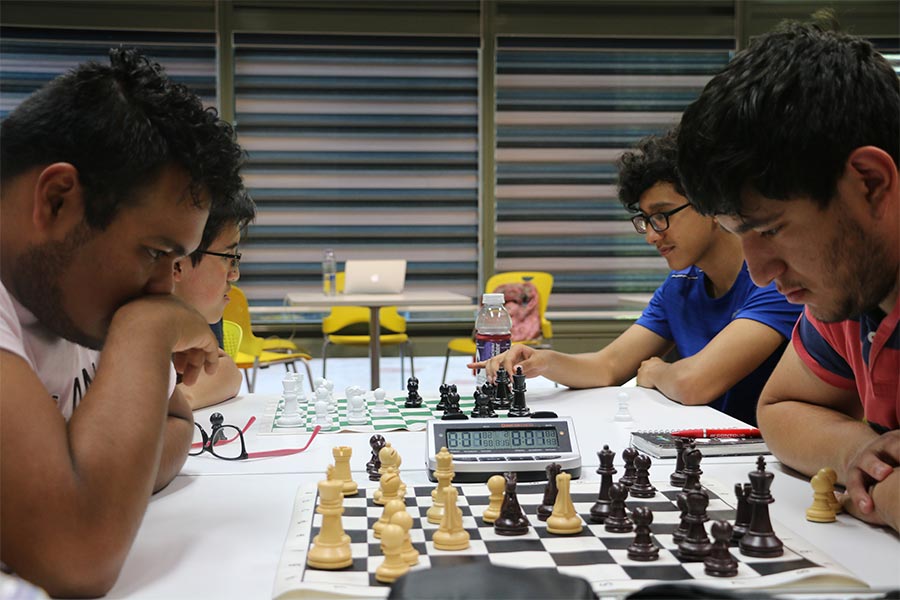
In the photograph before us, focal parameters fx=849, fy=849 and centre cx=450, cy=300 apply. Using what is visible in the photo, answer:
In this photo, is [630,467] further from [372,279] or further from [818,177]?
[372,279]

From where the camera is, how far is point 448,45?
714cm

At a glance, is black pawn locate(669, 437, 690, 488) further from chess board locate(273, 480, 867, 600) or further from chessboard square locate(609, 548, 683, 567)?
chessboard square locate(609, 548, 683, 567)

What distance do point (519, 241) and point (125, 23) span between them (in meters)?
3.70

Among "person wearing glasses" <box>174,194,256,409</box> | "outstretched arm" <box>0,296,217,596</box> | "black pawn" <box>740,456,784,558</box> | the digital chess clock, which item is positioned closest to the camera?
"outstretched arm" <box>0,296,217,596</box>

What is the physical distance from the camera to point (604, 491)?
1332mm

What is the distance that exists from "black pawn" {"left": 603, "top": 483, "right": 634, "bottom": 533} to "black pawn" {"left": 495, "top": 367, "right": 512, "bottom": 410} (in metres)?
1.02

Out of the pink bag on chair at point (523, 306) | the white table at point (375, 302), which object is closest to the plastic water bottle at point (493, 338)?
the white table at point (375, 302)

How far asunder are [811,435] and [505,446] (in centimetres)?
57

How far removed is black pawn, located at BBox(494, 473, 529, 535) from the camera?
1233 millimetres

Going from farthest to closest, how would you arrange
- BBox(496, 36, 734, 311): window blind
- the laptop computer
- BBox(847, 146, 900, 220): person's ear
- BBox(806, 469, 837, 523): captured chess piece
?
BBox(496, 36, 734, 311): window blind, the laptop computer, BBox(806, 469, 837, 523): captured chess piece, BBox(847, 146, 900, 220): person's ear

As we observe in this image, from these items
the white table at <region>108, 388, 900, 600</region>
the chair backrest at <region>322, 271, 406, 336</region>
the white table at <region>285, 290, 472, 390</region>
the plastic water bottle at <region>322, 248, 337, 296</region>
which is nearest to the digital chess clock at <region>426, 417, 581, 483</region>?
the white table at <region>108, 388, 900, 600</region>

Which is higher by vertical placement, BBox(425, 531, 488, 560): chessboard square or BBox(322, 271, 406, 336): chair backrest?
BBox(425, 531, 488, 560): chessboard square

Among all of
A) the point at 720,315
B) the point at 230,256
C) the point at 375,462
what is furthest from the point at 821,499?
the point at 230,256

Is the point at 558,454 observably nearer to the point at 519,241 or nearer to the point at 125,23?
the point at 519,241
